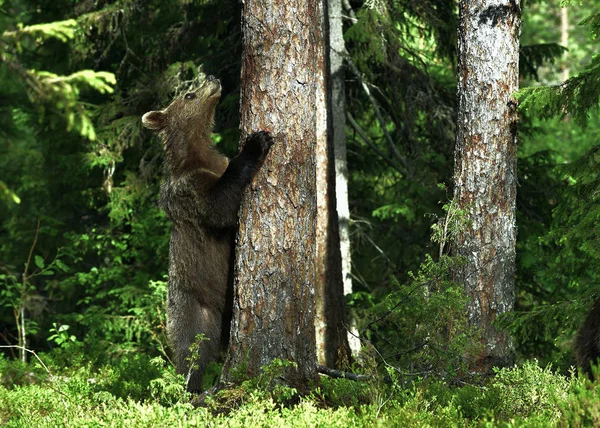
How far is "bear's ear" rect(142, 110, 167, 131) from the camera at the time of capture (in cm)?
856

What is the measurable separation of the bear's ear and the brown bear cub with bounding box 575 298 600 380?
5035mm

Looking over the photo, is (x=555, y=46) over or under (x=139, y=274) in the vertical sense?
over

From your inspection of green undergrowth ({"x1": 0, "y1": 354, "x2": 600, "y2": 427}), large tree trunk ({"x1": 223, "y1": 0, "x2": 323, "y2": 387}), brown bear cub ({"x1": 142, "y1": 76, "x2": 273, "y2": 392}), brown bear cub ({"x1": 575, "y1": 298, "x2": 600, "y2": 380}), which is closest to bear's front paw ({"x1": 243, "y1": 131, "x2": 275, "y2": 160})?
large tree trunk ({"x1": 223, "y1": 0, "x2": 323, "y2": 387})

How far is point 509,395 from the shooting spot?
616 centimetres

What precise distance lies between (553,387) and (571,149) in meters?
23.5

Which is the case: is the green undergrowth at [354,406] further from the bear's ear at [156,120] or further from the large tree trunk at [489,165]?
the bear's ear at [156,120]

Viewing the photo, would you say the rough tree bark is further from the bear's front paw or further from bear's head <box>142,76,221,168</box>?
the bear's front paw

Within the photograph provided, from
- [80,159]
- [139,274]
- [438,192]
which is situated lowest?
[139,274]

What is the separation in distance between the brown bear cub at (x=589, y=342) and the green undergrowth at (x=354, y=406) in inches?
7.6

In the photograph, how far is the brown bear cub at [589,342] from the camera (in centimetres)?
590

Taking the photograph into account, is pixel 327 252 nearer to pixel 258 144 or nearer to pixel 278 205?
pixel 278 205

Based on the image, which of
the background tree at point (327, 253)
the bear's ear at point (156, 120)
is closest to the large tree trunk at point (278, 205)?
the bear's ear at point (156, 120)

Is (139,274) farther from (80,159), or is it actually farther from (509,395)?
(509,395)

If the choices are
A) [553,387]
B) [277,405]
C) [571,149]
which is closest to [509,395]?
[553,387]
